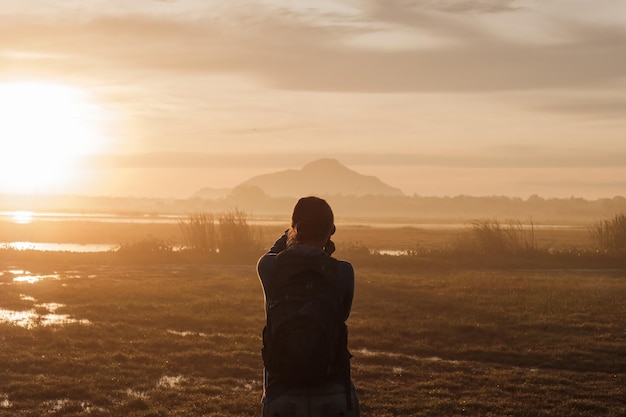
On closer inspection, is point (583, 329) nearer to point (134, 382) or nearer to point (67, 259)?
point (134, 382)

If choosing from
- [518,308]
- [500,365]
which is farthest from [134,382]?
[518,308]

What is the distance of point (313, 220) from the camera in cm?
518

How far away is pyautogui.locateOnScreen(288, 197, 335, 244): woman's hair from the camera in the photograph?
5180 mm

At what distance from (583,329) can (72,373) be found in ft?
34.7

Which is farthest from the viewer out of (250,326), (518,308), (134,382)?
(518,308)

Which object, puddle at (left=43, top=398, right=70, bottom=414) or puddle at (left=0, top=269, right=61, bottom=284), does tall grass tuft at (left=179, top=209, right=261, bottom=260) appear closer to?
puddle at (left=0, top=269, right=61, bottom=284)

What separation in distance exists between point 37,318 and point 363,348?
8138mm

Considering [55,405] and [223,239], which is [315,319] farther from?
[223,239]

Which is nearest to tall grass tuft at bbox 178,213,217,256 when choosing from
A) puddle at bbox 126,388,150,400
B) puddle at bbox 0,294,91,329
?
puddle at bbox 0,294,91,329

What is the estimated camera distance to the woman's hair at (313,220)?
5.18 metres

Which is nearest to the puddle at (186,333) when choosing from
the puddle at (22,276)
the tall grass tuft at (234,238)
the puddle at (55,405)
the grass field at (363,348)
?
the grass field at (363,348)

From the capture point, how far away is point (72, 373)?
1335 cm

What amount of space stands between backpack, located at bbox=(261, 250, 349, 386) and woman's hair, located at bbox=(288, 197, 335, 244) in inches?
7.8

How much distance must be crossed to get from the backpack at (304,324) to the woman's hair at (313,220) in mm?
197
